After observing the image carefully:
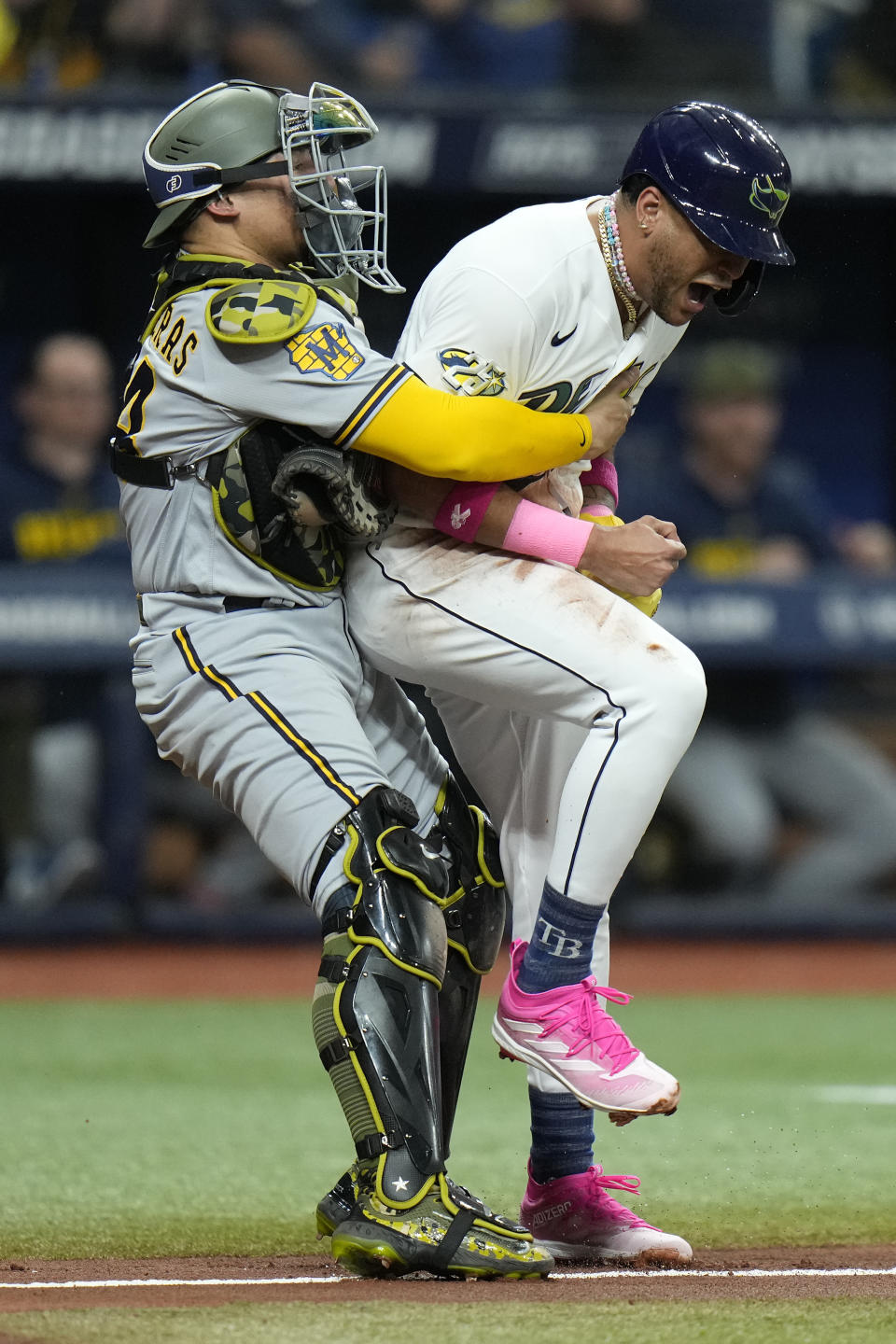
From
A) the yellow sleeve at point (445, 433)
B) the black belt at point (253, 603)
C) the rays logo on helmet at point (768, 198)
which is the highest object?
the rays logo on helmet at point (768, 198)

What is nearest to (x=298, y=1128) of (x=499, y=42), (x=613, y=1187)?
Result: (x=613, y=1187)

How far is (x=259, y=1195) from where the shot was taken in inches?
A: 156

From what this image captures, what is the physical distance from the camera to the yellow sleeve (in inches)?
118

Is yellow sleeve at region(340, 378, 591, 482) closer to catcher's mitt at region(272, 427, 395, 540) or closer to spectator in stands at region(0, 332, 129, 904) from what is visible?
catcher's mitt at region(272, 427, 395, 540)

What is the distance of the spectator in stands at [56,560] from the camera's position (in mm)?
8180

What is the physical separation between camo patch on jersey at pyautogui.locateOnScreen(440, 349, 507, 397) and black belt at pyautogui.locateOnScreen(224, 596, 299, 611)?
46 cm

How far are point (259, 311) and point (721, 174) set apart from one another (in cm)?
80

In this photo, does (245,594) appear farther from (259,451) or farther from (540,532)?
(540,532)

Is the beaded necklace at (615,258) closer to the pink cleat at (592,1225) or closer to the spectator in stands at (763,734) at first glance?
the pink cleat at (592,1225)

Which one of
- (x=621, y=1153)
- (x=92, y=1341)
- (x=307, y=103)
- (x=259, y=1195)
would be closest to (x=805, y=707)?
(x=621, y=1153)

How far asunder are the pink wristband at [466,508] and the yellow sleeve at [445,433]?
64 millimetres

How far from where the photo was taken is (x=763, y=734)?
28.4ft

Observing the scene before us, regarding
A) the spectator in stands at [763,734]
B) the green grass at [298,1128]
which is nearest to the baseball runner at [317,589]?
the green grass at [298,1128]

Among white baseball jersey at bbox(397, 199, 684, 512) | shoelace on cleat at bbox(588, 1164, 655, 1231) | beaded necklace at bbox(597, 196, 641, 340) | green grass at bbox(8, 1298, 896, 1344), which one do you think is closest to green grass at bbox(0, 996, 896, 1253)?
green grass at bbox(8, 1298, 896, 1344)
